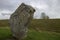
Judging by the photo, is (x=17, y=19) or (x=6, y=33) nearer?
(x=17, y=19)

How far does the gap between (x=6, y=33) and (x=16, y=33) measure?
3.30 meters

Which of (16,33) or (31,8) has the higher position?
(31,8)

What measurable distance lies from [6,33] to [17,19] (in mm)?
3400

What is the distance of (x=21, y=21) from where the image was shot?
24484 mm

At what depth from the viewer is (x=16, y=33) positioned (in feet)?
79.3

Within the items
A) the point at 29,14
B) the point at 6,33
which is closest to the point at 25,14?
the point at 29,14

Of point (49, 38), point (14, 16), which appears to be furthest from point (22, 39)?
point (49, 38)

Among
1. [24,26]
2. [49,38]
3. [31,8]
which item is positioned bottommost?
[49,38]

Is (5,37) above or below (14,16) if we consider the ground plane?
below

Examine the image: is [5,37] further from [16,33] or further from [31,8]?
[31,8]

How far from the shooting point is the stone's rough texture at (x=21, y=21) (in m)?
24.2

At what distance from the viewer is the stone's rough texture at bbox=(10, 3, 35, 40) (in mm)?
24203

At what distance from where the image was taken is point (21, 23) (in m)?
24.4

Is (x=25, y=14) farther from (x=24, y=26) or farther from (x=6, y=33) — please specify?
(x=6, y=33)
